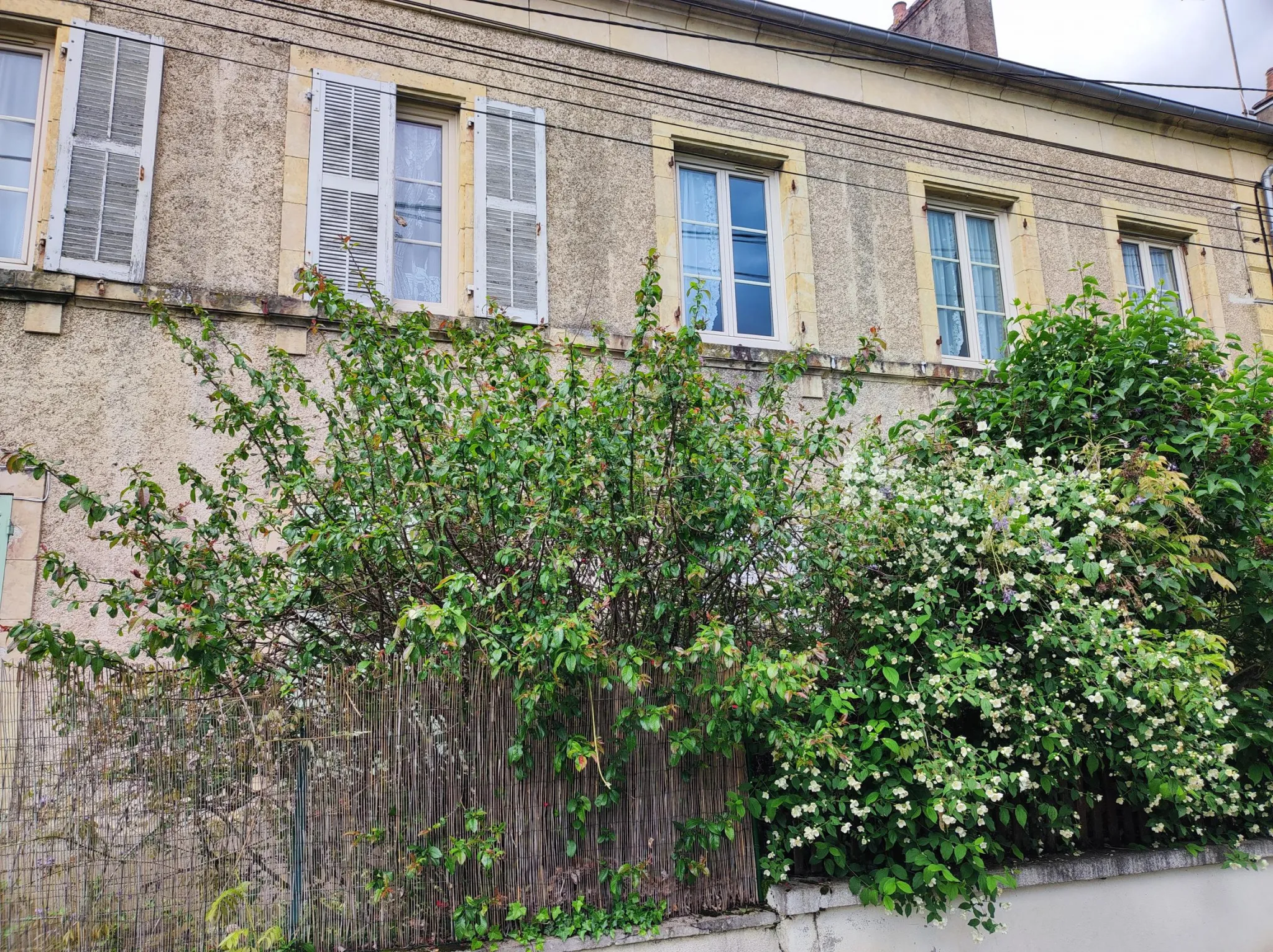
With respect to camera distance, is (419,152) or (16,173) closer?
(16,173)

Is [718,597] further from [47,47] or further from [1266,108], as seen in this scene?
[1266,108]

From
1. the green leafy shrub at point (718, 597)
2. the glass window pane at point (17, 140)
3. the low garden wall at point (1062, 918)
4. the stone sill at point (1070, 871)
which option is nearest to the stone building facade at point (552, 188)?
the glass window pane at point (17, 140)

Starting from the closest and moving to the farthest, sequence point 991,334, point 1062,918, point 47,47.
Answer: point 1062,918 < point 47,47 < point 991,334

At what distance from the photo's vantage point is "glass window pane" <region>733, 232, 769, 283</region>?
26.9 feet

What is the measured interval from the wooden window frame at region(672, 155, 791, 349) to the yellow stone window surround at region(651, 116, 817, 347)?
0.9 inches

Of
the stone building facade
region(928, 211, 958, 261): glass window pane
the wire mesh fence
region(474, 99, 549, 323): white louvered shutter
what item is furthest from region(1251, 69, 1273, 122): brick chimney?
the wire mesh fence

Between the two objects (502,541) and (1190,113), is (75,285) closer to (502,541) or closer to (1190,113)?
(502,541)

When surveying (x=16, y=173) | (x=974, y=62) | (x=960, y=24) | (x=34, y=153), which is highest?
(x=960, y=24)

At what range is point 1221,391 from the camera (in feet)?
16.9

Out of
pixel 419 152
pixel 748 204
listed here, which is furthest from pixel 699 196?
pixel 419 152

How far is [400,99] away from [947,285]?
17.4ft

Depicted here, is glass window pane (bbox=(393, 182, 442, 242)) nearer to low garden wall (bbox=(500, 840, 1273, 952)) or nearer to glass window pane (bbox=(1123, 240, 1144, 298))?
low garden wall (bbox=(500, 840, 1273, 952))

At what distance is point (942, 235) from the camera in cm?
905

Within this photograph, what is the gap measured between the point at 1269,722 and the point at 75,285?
753 centimetres
